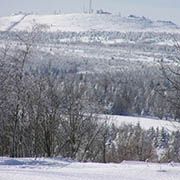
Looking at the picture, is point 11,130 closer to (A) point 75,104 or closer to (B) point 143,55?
(A) point 75,104

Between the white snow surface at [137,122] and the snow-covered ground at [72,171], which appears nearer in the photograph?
the snow-covered ground at [72,171]

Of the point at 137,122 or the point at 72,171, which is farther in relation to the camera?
the point at 137,122

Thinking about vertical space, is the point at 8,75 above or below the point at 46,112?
above

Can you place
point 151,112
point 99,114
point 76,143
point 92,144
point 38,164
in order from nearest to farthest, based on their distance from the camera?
point 38,164 < point 76,143 < point 92,144 < point 99,114 < point 151,112

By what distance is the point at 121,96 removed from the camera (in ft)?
295

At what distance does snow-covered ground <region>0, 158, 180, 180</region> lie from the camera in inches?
274

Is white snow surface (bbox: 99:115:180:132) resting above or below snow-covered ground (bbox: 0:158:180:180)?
below

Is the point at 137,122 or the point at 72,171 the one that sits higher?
the point at 72,171

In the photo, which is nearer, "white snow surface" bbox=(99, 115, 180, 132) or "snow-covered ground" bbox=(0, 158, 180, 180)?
"snow-covered ground" bbox=(0, 158, 180, 180)

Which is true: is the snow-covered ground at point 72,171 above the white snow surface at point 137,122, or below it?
above

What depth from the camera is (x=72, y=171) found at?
791cm

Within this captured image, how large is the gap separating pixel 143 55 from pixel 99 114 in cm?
16339

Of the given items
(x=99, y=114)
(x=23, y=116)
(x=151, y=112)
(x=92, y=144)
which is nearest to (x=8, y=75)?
(x=23, y=116)

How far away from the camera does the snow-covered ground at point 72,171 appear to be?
6.95 metres
